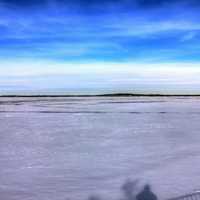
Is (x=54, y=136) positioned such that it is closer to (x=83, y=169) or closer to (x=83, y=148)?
(x=83, y=148)

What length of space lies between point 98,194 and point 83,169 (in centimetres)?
121

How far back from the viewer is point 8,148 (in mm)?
6910

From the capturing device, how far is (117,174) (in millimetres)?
4750

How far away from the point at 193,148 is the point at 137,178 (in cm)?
269

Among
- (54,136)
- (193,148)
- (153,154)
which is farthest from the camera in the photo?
(54,136)

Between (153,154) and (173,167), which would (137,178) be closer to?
(173,167)

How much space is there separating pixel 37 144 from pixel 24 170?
93.1 inches

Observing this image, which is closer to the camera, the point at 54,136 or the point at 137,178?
the point at 137,178

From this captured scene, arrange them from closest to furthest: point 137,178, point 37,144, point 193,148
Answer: point 137,178 < point 193,148 < point 37,144

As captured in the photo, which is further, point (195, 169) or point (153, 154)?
point (153, 154)

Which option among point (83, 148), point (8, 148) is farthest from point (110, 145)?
point (8, 148)

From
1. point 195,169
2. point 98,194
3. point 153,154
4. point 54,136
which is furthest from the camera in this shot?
point 54,136

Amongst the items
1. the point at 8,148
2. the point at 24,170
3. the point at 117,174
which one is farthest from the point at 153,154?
the point at 8,148

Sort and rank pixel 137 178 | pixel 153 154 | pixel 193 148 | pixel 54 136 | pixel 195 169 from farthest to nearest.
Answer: pixel 54 136, pixel 193 148, pixel 153 154, pixel 195 169, pixel 137 178
